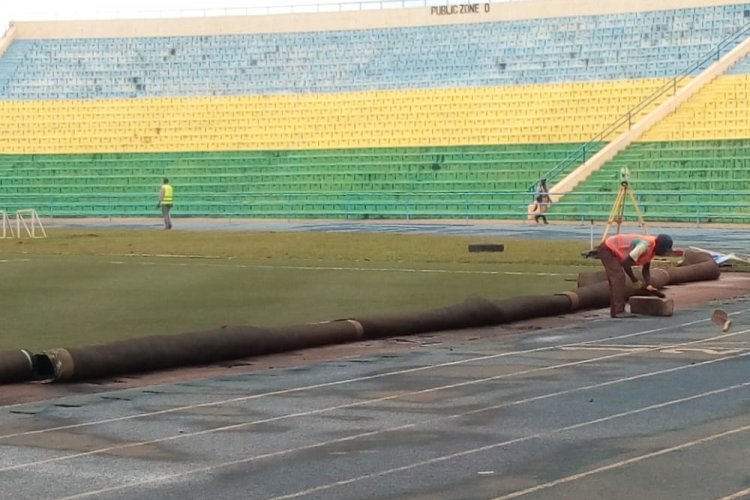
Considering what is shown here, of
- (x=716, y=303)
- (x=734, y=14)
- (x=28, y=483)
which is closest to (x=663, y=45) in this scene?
(x=734, y=14)

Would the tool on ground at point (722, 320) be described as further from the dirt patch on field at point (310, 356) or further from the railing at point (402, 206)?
the railing at point (402, 206)

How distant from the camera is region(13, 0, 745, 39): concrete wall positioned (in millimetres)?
54344

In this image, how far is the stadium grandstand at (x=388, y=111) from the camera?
4475 centimetres

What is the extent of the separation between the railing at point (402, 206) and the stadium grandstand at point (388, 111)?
8 cm

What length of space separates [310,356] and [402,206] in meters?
32.4

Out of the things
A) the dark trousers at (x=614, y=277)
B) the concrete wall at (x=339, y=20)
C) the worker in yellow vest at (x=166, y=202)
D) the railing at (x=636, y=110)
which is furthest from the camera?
the concrete wall at (x=339, y=20)

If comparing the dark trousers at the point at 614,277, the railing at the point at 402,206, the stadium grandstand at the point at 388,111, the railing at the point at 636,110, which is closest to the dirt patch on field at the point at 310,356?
the dark trousers at the point at 614,277

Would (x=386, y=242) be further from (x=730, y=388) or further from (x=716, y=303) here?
(x=730, y=388)

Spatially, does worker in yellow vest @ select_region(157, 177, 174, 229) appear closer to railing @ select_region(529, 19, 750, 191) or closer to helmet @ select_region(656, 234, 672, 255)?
railing @ select_region(529, 19, 750, 191)

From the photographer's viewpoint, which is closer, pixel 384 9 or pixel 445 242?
pixel 445 242

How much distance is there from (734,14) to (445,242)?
23588mm

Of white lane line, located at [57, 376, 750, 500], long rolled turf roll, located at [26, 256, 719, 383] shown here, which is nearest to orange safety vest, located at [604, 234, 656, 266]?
long rolled turf roll, located at [26, 256, 719, 383]

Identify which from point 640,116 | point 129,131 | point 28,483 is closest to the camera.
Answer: point 28,483

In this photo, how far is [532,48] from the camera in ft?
176
